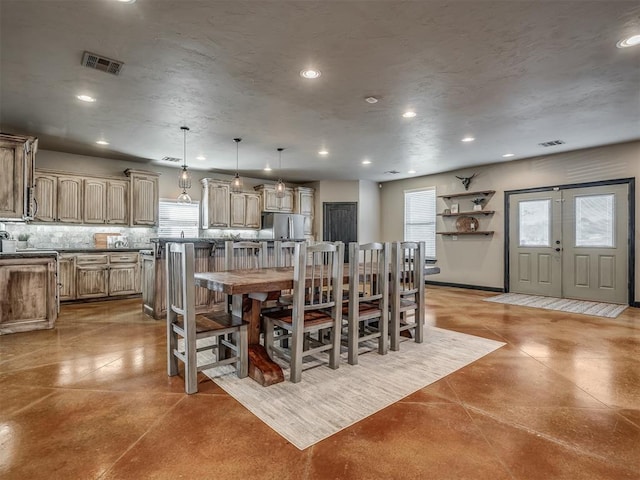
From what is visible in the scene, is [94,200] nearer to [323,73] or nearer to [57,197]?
[57,197]

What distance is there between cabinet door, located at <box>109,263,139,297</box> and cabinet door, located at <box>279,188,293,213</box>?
356cm

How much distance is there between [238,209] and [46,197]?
3.45 metres

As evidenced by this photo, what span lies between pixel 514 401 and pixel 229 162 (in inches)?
245

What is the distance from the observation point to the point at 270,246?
584cm

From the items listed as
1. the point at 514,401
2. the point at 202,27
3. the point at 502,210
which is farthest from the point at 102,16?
the point at 502,210

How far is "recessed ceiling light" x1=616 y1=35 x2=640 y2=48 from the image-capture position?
8.92 ft

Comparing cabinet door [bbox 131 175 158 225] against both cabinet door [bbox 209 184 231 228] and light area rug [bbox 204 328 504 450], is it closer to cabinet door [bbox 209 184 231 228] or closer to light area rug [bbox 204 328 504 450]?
cabinet door [bbox 209 184 231 228]

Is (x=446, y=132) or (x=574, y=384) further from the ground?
(x=446, y=132)

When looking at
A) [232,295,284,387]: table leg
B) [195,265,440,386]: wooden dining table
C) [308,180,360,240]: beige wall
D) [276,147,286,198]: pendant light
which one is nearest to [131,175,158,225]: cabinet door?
[276,147,286,198]: pendant light

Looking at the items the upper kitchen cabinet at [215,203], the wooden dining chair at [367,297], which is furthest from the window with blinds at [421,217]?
the wooden dining chair at [367,297]

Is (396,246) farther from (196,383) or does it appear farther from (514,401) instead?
(196,383)

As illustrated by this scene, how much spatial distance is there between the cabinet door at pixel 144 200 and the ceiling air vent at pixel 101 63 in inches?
147

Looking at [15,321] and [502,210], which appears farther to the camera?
[502,210]

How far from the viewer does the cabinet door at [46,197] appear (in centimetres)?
566
